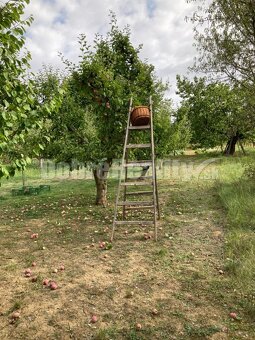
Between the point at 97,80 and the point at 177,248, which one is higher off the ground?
the point at 97,80

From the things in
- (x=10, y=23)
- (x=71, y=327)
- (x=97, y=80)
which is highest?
(x=97, y=80)

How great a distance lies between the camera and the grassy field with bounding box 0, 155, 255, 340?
11.6 ft

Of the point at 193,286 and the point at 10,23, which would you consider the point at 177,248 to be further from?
the point at 10,23

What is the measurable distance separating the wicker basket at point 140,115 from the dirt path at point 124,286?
2737 millimetres

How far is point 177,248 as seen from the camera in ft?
19.5

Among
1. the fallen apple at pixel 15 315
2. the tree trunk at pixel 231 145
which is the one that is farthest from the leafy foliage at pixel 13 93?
the tree trunk at pixel 231 145

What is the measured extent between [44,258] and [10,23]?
4.09 metres

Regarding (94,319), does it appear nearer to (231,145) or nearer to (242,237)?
(242,237)

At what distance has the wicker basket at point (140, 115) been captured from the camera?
730cm

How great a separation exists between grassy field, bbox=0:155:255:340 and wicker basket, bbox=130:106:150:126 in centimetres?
272

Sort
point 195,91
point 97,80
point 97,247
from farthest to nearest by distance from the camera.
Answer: point 195,91, point 97,80, point 97,247

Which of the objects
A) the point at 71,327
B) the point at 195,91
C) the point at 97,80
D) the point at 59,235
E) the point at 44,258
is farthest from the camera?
the point at 195,91

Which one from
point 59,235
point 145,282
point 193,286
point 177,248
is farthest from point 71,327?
point 59,235

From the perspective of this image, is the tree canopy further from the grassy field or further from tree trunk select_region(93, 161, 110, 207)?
the grassy field
